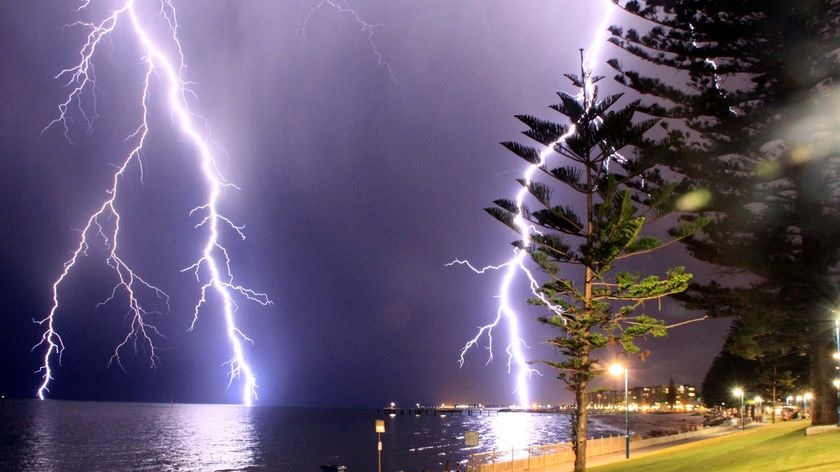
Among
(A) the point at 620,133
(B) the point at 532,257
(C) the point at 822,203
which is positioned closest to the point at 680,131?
(C) the point at 822,203

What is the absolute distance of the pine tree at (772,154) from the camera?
1681cm

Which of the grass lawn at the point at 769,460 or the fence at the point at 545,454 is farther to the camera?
the fence at the point at 545,454

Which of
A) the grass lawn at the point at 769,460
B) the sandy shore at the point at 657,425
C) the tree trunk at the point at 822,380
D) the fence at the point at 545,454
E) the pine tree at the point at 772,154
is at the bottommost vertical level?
the sandy shore at the point at 657,425

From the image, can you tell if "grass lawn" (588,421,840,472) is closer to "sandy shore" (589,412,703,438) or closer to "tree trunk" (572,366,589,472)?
"tree trunk" (572,366,589,472)

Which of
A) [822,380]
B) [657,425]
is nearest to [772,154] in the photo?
[822,380]

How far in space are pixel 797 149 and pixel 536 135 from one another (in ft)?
28.9

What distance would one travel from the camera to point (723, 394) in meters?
65.2

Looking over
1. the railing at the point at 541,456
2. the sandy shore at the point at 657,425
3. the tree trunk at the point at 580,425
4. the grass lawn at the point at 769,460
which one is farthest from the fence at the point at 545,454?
the sandy shore at the point at 657,425

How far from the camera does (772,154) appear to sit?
1794 cm

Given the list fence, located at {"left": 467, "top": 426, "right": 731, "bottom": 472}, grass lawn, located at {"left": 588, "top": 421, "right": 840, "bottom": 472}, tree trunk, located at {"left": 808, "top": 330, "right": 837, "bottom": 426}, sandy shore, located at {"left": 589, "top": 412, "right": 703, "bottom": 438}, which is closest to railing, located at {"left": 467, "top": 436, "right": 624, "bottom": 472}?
fence, located at {"left": 467, "top": 426, "right": 731, "bottom": 472}

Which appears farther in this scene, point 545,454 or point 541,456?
point 545,454

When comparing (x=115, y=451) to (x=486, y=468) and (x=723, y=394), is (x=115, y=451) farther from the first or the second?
(x=723, y=394)

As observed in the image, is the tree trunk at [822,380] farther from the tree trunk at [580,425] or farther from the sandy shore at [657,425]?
the sandy shore at [657,425]

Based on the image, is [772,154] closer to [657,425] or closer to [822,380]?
[822,380]
